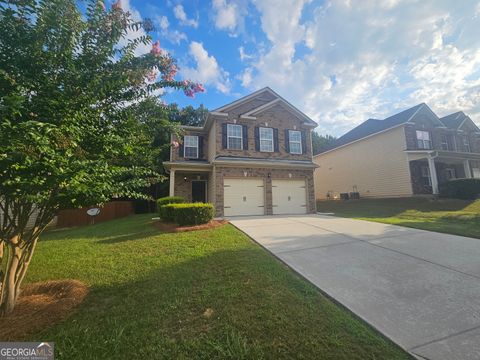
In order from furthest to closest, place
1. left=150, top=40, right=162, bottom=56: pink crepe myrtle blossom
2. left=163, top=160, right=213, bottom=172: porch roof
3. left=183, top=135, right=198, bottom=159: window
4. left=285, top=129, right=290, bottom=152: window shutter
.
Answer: left=183, top=135, right=198, bottom=159: window < left=285, top=129, right=290, bottom=152: window shutter < left=163, top=160, right=213, bottom=172: porch roof < left=150, top=40, right=162, bottom=56: pink crepe myrtle blossom

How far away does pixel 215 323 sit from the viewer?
2.62 m

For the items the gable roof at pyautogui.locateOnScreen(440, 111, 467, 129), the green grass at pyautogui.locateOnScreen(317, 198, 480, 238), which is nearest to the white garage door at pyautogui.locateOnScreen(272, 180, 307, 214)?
the green grass at pyautogui.locateOnScreen(317, 198, 480, 238)

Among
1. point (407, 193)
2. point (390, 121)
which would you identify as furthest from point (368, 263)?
point (390, 121)

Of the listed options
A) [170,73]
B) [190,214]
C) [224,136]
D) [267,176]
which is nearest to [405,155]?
[267,176]

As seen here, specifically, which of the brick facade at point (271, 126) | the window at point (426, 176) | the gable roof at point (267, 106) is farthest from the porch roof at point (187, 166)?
the window at point (426, 176)

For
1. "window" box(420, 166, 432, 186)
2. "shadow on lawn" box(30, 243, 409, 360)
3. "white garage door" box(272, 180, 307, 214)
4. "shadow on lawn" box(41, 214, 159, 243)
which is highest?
"window" box(420, 166, 432, 186)

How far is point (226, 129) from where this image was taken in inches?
529

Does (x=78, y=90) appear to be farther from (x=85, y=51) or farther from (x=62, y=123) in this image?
(x=85, y=51)

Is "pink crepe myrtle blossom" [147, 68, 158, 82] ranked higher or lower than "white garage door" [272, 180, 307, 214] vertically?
higher

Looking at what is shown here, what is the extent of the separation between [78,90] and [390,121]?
23.0 m

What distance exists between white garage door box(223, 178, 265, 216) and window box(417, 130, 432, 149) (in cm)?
1470

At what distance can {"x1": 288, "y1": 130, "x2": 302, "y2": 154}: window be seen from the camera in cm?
1455

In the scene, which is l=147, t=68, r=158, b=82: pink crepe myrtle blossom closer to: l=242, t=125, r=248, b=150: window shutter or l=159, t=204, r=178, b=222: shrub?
l=159, t=204, r=178, b=222: shrub

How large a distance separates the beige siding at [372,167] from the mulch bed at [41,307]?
20293 mm
